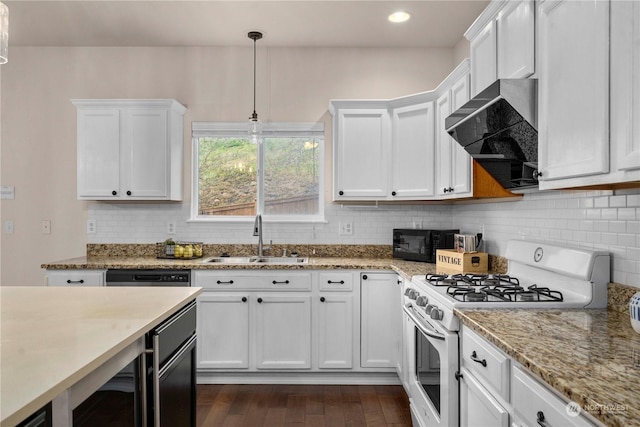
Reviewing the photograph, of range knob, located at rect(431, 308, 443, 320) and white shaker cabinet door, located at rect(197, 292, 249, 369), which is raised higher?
range knob, located at rect(431, 308, 443, 320)

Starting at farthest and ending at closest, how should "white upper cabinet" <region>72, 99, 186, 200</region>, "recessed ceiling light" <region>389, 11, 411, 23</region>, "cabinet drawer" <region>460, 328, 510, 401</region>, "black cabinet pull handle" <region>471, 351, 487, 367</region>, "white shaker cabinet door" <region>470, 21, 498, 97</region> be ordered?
"white upper cabinet" <region>72, 99, 186, 200</region>, "recessed ceiling light" <region>389, 11, 411, 23</region>, "white shaker cabinet door" <region>470, 21, 498, 97</region>, "black cabinet pull handle" <region>471, 351, 487, 367</region>, "cabinet drawer" <region>460, 328, 510, 401</region>

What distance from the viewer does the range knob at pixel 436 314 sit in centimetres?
204

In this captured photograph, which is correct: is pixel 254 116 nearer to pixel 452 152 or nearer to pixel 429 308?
pixel 452 152

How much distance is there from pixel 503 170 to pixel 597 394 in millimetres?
1635

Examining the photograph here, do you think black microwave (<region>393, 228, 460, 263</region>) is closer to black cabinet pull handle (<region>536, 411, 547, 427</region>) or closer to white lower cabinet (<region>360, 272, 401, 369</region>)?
white lower cabinet (<region>360, 272, 401, 369</region>)

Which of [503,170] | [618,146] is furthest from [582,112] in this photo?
[503,170]

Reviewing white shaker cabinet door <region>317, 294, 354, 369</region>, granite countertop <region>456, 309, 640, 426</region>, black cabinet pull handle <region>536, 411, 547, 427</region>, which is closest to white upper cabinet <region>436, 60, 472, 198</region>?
white shaker cabinet door <region>317, 294, 354, 369</region>

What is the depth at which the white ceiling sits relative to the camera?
10.6 ft

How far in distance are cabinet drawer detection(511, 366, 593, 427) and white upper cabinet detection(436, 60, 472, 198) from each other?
1672mm

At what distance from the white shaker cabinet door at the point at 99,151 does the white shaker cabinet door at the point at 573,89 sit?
3.24 m

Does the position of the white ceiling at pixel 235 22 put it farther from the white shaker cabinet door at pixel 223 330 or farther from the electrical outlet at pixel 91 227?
the white shaker cabinet door at pixel 223 330

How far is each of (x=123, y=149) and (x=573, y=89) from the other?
3.32 m

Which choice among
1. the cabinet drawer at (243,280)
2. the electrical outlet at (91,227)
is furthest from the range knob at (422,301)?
the electrical outlet at (91,227)

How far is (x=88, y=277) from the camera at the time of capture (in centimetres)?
339
